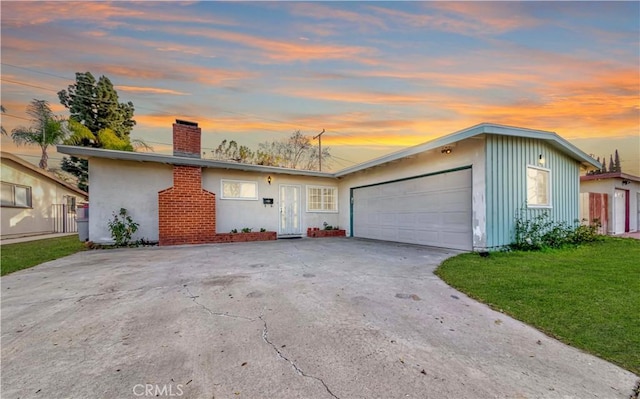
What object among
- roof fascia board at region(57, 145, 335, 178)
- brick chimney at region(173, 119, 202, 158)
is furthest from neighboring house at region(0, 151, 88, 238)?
brick chimney at region(173, 119, 202, 158)

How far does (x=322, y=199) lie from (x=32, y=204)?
46.1ft

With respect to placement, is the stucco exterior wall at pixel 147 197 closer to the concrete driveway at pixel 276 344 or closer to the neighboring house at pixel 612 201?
the concrete driveway at pixel 276 344

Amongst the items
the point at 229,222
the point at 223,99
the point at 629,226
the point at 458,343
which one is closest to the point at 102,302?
the point at 458,343

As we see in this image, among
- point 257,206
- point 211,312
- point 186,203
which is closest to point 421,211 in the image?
point 257,206

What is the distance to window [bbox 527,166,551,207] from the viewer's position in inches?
299

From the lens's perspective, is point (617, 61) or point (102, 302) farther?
point (617, 61)

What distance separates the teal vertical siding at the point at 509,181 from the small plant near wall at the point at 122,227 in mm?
10318

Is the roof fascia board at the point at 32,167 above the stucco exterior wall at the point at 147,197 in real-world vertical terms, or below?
above

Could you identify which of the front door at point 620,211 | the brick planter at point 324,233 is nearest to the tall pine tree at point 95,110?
the brick planter at point 324,233

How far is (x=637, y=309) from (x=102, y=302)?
6160mm

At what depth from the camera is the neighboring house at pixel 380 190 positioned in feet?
22.6

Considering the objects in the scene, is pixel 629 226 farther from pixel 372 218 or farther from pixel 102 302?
pixel 102 302

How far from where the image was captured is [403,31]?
767cm

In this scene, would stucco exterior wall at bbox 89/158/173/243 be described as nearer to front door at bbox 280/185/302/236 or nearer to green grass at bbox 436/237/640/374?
front door at bbox 280/185/302/236
